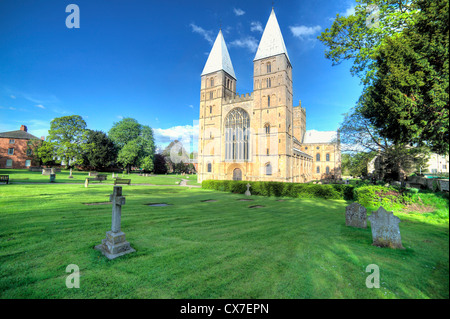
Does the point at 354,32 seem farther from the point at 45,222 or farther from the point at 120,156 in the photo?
the point at 120,156

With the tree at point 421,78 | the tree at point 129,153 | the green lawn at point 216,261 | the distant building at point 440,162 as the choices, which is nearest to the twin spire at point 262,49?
the tree at point 129,153

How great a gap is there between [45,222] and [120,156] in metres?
39.5

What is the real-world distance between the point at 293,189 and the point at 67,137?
4542cm

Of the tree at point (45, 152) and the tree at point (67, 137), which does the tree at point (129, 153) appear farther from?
the tree at point (45, 152)

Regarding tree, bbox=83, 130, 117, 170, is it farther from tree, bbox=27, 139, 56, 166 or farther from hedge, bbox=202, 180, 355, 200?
hedge, bbox=202, 180, 355, 200

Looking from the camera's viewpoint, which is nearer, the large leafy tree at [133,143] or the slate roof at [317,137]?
the large leafy tree at [133,143]

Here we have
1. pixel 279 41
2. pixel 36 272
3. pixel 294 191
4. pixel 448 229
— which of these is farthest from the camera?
pixel 279 41

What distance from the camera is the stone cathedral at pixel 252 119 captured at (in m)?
28.9

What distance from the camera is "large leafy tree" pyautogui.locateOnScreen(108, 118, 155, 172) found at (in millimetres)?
41094

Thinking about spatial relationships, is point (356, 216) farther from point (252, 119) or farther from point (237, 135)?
point (237, 135)

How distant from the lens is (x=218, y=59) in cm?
3503

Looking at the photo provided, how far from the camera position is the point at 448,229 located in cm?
174
